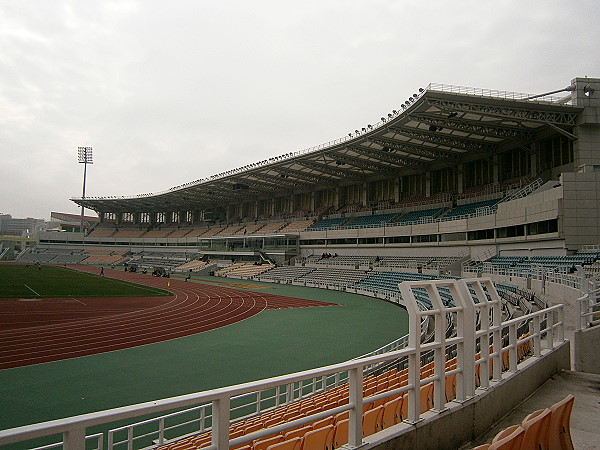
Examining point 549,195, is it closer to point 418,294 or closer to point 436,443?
point 418,294

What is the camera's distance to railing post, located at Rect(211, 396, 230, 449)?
3.04 m

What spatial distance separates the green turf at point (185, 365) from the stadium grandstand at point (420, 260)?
71.6 inches

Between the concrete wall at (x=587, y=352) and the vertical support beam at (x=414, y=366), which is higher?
the vertical support beam at (x=414, y=366)

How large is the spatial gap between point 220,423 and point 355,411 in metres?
1.39

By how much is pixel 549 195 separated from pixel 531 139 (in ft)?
38.0

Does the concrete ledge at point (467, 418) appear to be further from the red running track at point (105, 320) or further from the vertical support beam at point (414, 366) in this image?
the red running track at point (105, 320)

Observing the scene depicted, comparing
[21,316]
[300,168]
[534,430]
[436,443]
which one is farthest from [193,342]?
[300,168]

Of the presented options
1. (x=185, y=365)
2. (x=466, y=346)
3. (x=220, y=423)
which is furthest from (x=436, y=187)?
(x=220, y=423)

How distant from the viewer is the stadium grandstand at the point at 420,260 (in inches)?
178

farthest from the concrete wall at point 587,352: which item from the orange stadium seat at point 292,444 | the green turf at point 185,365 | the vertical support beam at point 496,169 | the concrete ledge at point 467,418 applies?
the vertical support beam at point 496,169

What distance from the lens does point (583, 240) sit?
82.6ft

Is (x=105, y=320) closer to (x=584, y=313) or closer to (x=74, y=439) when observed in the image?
(x=584, y=313)

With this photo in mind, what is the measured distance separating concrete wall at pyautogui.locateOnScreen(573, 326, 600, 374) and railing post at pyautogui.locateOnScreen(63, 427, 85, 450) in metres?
8.97

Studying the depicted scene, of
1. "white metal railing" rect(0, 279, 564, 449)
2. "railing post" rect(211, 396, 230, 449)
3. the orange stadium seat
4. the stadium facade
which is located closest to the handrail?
"white metal railing" rect(0, 279, 564, 449)
